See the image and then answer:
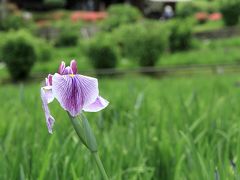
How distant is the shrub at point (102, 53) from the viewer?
34.6 ft

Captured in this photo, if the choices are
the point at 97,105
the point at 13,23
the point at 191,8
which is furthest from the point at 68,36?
the point at 97,105

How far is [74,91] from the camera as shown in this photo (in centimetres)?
65

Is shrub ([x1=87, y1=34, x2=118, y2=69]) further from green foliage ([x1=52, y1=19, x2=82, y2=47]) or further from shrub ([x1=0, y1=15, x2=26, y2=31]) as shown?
shrub ([x1=0, y1=15, x2=26, y2=31])

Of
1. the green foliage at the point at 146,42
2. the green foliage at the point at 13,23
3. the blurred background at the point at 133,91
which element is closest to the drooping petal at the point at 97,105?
the blurred background at the point at 133,91

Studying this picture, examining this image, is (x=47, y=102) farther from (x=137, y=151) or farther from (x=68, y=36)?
(x=68, y=36)

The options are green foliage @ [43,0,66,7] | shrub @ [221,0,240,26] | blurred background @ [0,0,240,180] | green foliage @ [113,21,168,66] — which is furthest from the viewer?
green foliage @ [43,0,66,7]

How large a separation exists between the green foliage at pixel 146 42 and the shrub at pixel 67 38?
522 centimetres

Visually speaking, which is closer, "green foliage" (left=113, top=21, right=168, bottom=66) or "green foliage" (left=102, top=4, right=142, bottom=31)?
"green foliage" (left=113, top=21, right=168, bottom=66)

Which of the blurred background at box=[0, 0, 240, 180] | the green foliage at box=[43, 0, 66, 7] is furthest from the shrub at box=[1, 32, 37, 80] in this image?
the green foliage at box=[43, 0, 66, 7]

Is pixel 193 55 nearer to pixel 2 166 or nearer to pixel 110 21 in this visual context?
pixel 110 21

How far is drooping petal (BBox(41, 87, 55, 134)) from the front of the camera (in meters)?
0.67

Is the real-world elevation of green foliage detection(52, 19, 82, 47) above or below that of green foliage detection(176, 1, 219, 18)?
below

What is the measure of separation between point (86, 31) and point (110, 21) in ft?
7.17

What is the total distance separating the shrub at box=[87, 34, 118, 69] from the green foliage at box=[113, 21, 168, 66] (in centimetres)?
59
